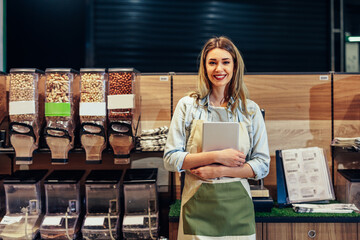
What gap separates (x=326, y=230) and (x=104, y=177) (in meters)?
1.50

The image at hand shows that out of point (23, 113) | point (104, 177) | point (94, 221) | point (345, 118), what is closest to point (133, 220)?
point (94, 221)

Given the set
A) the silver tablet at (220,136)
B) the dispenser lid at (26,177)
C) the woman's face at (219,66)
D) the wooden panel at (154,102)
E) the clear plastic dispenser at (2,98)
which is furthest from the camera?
the wooden panel at (154,102)

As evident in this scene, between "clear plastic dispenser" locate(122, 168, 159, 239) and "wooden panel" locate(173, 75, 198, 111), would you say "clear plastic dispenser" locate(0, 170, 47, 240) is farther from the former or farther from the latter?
"wooden panel" locate(173, 75, 198, 111)

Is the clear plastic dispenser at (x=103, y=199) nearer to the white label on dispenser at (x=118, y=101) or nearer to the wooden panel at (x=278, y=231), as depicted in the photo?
the white label on dispenser at (x=118, y=101)

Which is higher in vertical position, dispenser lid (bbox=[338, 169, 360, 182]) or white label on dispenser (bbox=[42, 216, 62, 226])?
dispenser lid (bbox=[338, 169, 360, 182])

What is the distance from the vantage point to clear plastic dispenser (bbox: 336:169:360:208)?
2186mm

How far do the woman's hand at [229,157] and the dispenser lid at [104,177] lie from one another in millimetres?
837

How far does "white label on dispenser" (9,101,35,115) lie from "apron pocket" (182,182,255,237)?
1178mm

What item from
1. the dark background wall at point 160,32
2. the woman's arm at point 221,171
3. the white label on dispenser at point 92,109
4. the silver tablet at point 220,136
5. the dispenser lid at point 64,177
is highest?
the dark background wall at point 160,32

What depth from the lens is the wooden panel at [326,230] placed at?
201 cm

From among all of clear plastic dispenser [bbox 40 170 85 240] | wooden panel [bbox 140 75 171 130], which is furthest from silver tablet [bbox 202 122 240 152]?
clear plastic dispenser [bbox 40 170 85 240]

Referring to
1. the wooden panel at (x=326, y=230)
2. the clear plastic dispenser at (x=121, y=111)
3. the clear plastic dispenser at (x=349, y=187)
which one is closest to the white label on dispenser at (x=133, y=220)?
the clear plastic dispenser at (x=121, y=111)

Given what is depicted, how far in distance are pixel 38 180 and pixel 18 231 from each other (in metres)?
0.33

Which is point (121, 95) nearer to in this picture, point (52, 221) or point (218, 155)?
point (218, 155)
